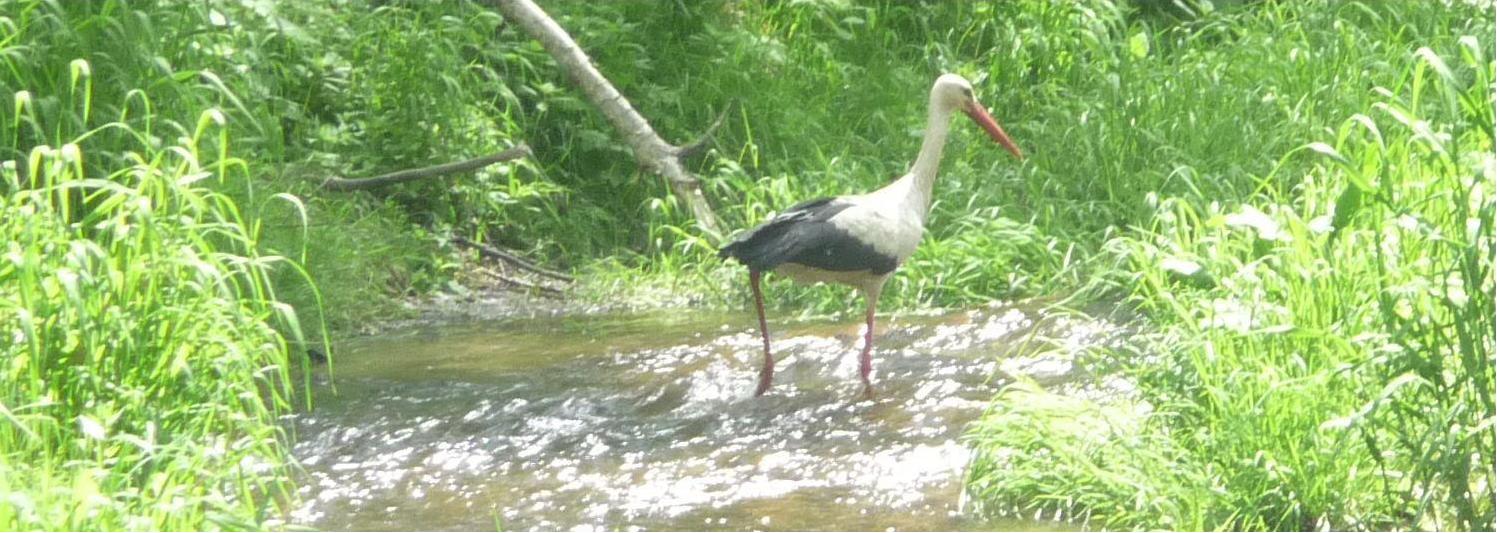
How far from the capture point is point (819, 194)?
314 inches

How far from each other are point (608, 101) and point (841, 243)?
2244 mm

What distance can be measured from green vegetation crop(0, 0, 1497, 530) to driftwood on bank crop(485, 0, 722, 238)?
0.50 ft

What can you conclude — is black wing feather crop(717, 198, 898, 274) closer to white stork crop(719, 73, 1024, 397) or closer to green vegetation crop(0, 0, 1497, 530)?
white stork crop(719, 73, 1024, 397)

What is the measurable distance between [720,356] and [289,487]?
6.66 feet

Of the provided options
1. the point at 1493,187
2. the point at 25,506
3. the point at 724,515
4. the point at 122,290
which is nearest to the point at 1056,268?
the point at 724,515

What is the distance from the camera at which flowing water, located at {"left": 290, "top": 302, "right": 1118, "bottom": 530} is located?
466cm

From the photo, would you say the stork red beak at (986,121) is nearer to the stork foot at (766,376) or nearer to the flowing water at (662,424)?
the flowing water at (662,424)

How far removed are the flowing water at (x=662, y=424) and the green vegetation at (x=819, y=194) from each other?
0.83ft

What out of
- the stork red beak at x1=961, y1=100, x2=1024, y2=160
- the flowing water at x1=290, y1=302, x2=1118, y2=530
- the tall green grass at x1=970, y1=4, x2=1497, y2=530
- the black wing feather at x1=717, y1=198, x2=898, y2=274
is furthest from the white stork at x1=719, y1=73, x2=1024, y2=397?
the tall green grass at x1=970, y1=4, x2=1497, y2=530

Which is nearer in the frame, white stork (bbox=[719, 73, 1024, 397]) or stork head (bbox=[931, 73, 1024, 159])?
white stork (bbox=[719, 73, 1024, 397])

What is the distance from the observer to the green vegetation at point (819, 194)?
3.79 m

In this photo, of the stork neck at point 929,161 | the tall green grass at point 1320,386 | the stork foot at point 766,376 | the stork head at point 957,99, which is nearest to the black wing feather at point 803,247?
the stork foot at point 766,376

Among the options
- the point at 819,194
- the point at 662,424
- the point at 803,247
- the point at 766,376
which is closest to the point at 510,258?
the point at 819,194

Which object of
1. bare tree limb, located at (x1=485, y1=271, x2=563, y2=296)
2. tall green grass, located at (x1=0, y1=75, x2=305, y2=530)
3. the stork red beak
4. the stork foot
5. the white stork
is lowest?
bare tree limb, located at (x1=485, y1=271, x2=563, y2=296)
